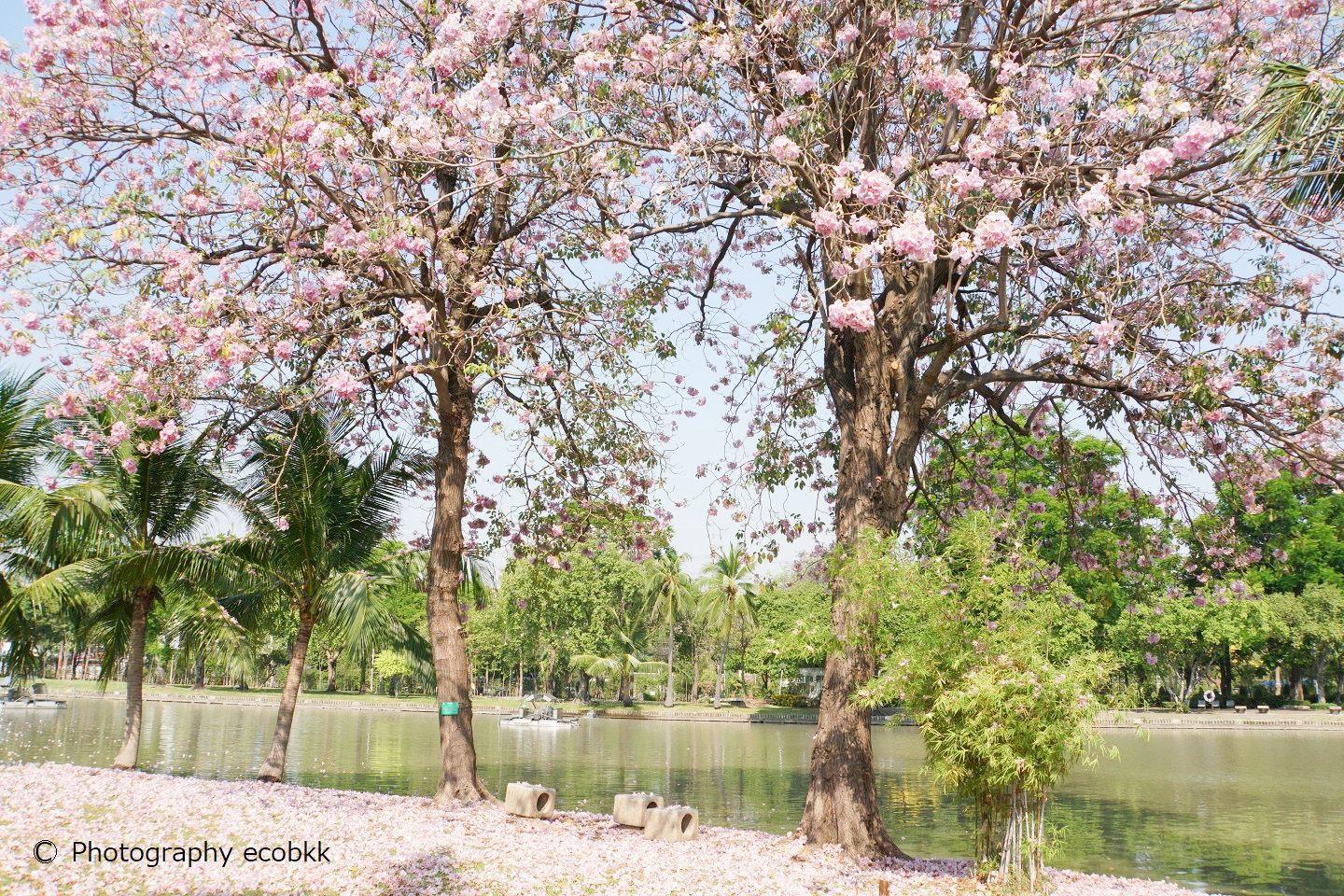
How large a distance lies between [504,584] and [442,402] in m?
38.1

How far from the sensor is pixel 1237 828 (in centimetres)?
1445

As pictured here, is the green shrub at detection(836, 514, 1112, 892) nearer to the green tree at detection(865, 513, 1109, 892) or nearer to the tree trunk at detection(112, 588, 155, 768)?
the green tree at detection(865, 513, 1109, 892)

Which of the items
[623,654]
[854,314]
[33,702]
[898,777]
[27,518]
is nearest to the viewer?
[854,314]

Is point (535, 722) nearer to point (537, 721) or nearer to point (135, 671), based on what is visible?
point (537, 721)

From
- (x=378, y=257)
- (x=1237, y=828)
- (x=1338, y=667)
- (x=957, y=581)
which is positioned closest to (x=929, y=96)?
(x=957, y=581)

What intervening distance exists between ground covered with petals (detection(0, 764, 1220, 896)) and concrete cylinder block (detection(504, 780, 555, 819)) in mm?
183

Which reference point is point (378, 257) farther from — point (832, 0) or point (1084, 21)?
point (1084, 21)

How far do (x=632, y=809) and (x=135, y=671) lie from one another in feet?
32.5

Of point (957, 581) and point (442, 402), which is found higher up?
point (442, 402)

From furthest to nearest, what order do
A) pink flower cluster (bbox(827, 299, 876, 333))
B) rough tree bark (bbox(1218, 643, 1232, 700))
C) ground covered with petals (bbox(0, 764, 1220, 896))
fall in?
1. rough tree bark (bbox(1218, 643, 1232, 700))
2. pink flower cluster (bbox(827, 299, 876, 333))
3. ground covered with petals (bbox(0, 764, 1220, 896))

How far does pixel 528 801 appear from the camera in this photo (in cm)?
1023

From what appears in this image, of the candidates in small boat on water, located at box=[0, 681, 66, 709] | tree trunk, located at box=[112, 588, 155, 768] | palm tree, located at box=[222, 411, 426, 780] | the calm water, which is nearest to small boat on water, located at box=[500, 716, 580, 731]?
the calm water

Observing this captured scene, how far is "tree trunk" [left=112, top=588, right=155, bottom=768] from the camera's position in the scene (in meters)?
14.9

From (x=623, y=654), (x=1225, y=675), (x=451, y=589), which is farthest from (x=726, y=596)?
(x=451, y=589)
